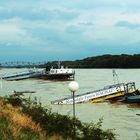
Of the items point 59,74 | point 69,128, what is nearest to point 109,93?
point 69,128

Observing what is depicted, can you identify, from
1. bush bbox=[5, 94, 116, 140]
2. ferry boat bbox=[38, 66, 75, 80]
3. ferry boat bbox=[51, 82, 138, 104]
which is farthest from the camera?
ferry boat bbox=[38, 66, 75, 80]

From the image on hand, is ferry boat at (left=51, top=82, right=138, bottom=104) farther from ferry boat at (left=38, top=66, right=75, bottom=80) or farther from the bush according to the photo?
ferry boat at (left=38, top=66, right=75, bottom=80)

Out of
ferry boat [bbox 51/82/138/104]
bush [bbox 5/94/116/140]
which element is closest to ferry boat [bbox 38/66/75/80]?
ferry boat [bbox 51/82/138/104]

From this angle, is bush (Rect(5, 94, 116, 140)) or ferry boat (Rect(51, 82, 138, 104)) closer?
bush (Rect(5, 94, 116, 140))

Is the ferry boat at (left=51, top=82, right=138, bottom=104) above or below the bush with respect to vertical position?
below

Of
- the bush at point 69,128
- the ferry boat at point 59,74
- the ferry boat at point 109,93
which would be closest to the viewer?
the bush at point 69,128

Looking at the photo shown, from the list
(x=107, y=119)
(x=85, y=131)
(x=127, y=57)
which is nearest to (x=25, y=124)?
(x=85, y=131)

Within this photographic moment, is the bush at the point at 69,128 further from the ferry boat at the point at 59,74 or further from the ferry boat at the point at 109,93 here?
the ferry boat at the point at 59,74

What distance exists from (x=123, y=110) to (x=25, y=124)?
72.7ft

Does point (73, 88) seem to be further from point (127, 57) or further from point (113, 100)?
point (127, 57)

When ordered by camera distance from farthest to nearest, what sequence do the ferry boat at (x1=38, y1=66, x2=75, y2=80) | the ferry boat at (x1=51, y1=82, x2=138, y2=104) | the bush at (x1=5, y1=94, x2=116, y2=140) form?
the ferry boat at (x1=38, y1=66, x2=75, y2=80) < the ferry boat at (x1=51, y1=82, x2=138, y2=104) < the bush at (x1=5, y1=94, x2=116, y2=140)

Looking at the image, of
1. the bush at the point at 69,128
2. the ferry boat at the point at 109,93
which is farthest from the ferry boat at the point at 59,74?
the bush at the point at 69,128

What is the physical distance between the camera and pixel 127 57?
185 m

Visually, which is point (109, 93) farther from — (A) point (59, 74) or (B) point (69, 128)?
(A) point (59, 74)
